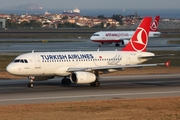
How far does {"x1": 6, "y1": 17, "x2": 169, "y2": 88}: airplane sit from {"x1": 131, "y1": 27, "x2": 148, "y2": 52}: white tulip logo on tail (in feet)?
1.94

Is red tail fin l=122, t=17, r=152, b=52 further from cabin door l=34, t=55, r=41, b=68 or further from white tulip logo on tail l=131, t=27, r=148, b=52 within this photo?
cabin door l=34, t=55, r=41, b=68

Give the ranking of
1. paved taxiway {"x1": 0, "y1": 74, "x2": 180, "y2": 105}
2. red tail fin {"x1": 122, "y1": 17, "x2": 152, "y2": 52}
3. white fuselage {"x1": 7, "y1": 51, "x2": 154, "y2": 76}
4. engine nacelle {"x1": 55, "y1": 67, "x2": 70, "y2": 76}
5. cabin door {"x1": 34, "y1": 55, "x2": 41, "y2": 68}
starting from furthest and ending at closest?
red tail fin {"x1": 122, "y1": 17, "x2": 152, "y2": 52}
engine nacelle {"x1": 55, "y1": 67, "x2": 70, "y2": 76}
cabin door {"x1": 34, "y1": 55, "x2": 41, "y2": 68}
white fuselage {"x1": 7, "y1": 51, "x2": 154, "y2": 76}
paved taxiway {"x1": 0, "y1": 74, "x2": 180, "y2": 105}

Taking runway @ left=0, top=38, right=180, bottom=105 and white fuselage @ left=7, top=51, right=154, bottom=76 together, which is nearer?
runway @ left=0, top=38, right=180, bottom=105

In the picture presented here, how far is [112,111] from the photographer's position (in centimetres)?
2970

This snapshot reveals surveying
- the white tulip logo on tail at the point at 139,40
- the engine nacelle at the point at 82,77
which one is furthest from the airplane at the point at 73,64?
the white tulip logo on tail at the point at 139,40

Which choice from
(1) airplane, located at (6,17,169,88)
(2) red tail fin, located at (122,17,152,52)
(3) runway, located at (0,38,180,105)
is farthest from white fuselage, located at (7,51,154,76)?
(3) runway, located at (0,38,180,105)

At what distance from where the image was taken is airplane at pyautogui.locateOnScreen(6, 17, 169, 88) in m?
40.2

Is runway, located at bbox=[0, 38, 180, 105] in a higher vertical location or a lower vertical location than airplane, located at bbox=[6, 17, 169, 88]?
lower

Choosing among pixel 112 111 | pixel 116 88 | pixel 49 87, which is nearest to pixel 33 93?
pixel 49 87

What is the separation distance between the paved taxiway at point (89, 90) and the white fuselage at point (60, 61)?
4.57 feet

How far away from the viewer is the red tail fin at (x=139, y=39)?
1825 inches

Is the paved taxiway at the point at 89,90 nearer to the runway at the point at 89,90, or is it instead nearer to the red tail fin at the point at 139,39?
the runway at the point at 89,90

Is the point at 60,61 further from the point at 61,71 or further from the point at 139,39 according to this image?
the point at 139,39

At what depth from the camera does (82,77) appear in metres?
40.1
